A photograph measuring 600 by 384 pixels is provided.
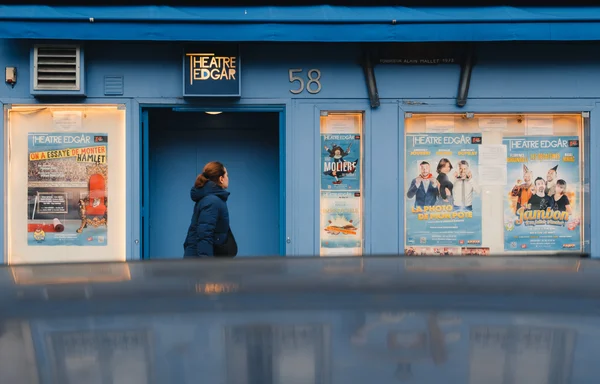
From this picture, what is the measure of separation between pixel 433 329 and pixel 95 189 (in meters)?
7.15

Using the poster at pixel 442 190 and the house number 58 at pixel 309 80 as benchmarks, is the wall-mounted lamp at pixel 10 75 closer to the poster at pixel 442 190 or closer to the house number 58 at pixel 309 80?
the house number 58 at pixel 309 80

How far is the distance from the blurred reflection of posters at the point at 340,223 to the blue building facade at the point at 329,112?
17 millimetres

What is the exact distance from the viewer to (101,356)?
1.45 metres

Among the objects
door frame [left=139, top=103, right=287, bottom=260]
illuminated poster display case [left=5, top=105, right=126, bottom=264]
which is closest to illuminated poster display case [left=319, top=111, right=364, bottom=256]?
door frame [left=139, top=103, right=287, bottom=260]

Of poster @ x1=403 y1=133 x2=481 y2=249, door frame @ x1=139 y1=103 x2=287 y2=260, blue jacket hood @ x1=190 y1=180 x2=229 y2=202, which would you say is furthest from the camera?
poster @ x1=403 y1=133 x2=481 y2=249

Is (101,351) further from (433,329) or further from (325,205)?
(325,205)

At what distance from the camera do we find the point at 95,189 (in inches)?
322

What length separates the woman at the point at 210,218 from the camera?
6316mm

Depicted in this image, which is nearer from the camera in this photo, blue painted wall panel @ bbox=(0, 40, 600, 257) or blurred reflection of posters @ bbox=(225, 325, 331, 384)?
blurred reflection of posters @ bbox=(225, 325, 331, 384)

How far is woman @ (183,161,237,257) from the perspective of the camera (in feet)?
20.7

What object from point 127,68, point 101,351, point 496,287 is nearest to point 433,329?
point 496,287

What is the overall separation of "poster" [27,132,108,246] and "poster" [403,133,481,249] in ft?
12.0

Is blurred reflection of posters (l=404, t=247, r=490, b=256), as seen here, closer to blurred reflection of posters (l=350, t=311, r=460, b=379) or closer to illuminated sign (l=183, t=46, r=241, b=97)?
illuminated sign (l=183, t=46, r=241, b=97)

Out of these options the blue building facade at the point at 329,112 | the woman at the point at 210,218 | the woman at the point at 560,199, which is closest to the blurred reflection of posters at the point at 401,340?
the woman at the point at 210,218
